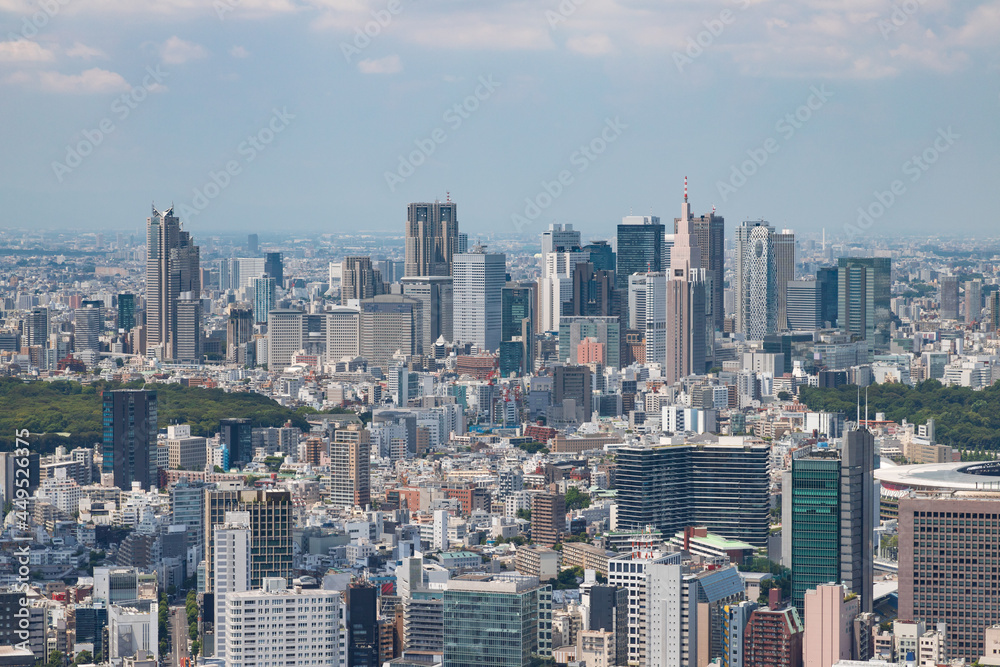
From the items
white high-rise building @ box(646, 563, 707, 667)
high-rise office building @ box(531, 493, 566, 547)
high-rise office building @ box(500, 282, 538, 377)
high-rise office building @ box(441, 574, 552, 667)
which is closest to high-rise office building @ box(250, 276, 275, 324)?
high-rise office building @ box(500, 282, 538, 377)

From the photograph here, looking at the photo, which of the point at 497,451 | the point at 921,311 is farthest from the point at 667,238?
the point at 497,451

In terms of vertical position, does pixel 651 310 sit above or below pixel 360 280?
below

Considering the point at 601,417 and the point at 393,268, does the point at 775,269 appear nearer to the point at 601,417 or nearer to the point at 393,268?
the point at 393,268

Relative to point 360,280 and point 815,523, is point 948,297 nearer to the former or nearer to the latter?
point 360,280

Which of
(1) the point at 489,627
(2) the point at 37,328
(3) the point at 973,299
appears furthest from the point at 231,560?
(3) the point at 973,299

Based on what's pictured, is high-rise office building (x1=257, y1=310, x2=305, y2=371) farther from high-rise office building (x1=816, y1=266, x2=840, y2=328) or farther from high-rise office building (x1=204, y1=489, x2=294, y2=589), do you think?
high-rise office building (x1=204, y1=489, x2=294, y2=589)

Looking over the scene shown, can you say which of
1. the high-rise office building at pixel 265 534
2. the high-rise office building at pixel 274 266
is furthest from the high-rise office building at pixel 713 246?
the high-rise office building at pixel 265 534
